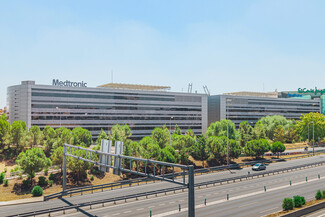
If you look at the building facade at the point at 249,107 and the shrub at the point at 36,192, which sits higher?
the building facade at the point at 249,107

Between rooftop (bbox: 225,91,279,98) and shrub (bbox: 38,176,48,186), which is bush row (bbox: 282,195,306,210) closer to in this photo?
shrub (bbox: 38,176,48,186)

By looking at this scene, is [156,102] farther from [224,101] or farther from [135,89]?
[224,101]

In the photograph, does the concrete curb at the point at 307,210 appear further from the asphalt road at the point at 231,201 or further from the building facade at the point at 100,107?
the building facade at the point at 100,107

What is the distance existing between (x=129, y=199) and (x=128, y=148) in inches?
868

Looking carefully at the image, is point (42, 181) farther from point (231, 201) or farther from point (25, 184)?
point (231, 201)

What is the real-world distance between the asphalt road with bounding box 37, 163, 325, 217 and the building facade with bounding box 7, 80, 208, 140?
225 ft

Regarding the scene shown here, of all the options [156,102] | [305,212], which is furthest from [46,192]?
[156,102]

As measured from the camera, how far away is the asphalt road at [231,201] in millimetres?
33812

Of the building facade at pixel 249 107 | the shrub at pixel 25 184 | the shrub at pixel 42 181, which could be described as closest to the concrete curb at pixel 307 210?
the shrub at pixel 42 181

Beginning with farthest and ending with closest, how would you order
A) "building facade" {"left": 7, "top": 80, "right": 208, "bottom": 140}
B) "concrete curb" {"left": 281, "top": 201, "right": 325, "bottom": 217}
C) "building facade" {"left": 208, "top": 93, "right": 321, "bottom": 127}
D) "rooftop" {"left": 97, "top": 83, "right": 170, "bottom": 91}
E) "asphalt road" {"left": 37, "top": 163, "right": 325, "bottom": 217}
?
"building facade" {"left": 208, "top": 93, "right": 321, "bottom": 127}, "rooftop" {"left": 97, "top": 83, "right": 170, "bottom": 91}, "building facade" {"left": 7, "top": 80, "right": 208, "bottom": 140}, "asphalt road" {"left": 37, "top": 163, "right": 325, "bottom": 217}, "concrete curb" {"left": 281, "top": 201, "right": 325, "bottom": 217}

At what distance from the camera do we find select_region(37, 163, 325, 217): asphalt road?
1331 inches

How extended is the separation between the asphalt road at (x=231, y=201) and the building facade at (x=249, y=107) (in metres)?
89.4

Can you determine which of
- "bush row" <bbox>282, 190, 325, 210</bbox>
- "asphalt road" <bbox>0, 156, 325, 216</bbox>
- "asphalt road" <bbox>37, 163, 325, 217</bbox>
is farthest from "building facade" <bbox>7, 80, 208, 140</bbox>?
"bush row" <bbox>282, 190, 325, 210</bbox>

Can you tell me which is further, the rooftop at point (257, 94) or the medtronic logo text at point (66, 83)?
the rooftop at point (257, 94)
